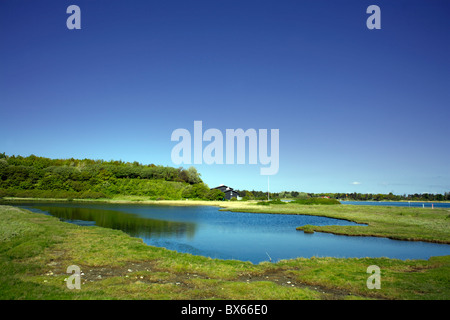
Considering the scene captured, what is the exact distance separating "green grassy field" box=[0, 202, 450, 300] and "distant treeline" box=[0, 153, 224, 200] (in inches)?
3957

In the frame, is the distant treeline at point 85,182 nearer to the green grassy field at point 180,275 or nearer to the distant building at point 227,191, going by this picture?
the distant building at point 227,191

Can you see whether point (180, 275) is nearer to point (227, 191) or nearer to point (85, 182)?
point (85, 182)

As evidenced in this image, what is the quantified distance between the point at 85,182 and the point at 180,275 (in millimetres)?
122981

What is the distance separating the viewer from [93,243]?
2505 cm

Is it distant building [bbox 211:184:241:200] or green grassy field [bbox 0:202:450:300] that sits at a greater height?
green grassy field [bbox 0:202:450:300]

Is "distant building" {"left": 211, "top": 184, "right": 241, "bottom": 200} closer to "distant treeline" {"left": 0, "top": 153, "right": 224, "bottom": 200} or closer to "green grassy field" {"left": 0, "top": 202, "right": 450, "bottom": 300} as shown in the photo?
"distant treeline" {"left": 0, "top": 153, "right": 224, "bottom": 200}

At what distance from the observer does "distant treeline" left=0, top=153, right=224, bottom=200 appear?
113 meters

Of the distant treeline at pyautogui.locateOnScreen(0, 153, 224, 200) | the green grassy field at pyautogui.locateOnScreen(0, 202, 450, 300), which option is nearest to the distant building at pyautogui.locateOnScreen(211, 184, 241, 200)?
the distant treeline at pyautogui.locateOnScreen(0, 153, 224, 200)

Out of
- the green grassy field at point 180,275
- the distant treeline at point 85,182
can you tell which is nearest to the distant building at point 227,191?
the distant treeline at point 85,182

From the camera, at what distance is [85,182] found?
124188 mm

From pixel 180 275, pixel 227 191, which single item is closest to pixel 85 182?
pixel 227 191

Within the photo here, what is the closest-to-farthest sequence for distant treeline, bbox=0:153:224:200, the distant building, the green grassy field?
the green grassy field
distant treeline, bbox=0:153:224:200
the distant building
